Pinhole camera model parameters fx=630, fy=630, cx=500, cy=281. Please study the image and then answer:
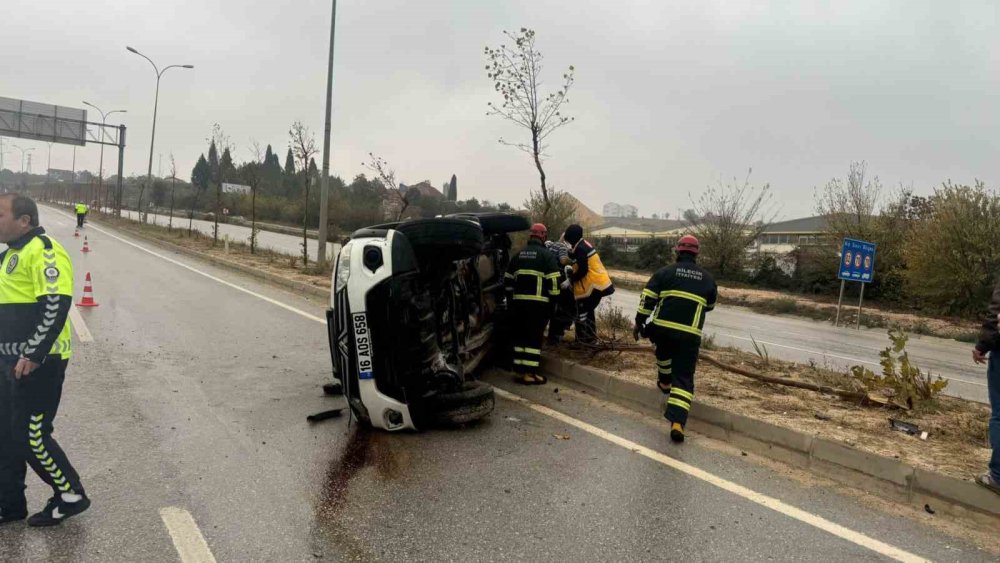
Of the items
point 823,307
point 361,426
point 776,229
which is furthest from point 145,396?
point 776,229

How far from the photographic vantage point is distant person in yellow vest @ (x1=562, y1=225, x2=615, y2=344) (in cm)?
773

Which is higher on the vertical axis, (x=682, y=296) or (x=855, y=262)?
(x=855, y=262)

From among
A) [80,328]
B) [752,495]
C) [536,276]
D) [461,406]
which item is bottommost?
[80,328]

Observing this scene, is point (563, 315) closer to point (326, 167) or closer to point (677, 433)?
point (677, 433)

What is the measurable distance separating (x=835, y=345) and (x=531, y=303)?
10.7 m

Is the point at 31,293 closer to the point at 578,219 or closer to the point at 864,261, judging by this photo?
the point at 864,261

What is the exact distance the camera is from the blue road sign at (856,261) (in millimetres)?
19141

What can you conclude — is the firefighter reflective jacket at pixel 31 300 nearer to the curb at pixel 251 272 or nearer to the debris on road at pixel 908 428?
the debris on road at pixel 908 428

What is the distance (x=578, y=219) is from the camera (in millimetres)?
31828

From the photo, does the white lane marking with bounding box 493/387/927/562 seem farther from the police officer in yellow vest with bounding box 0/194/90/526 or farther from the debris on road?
the police officer in yellow vest with bounding box 0/194/90/526

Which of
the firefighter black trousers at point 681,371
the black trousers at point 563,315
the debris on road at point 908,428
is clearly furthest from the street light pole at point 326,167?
the debris on road at point 908,428

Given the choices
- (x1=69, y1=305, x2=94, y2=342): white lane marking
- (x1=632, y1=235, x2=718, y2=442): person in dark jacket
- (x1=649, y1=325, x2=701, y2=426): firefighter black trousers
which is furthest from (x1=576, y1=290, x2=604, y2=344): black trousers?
(x1=69, y1=305, x2=94, y2=342): white lane marking

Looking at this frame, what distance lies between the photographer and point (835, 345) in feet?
47.1

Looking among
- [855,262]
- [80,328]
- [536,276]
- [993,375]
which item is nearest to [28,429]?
[536,276]
